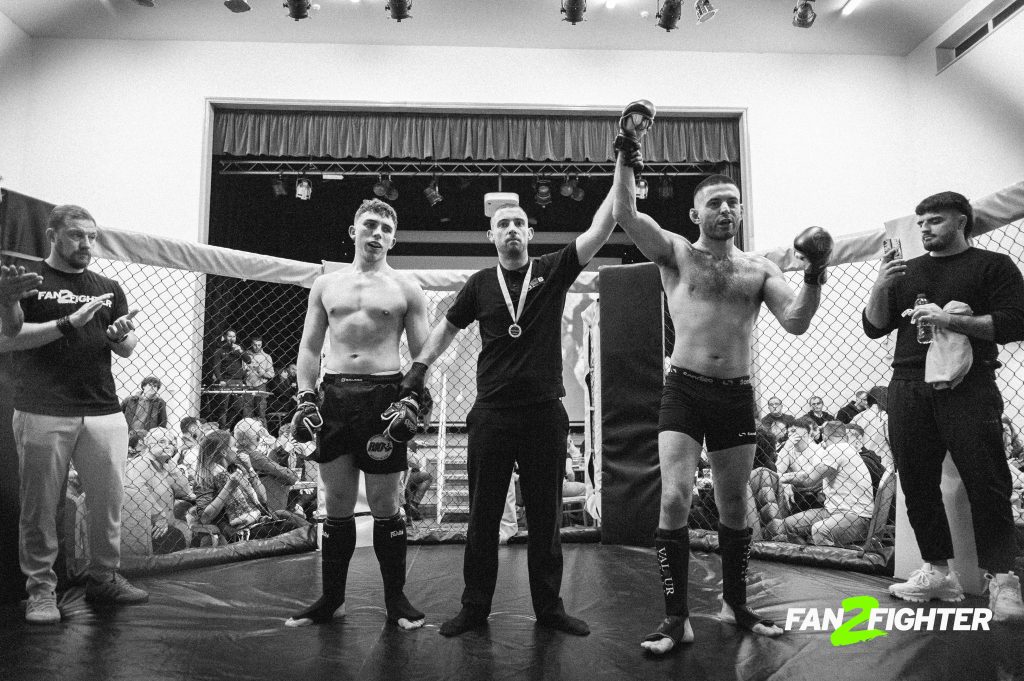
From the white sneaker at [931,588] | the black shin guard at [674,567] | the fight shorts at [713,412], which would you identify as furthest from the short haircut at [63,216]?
the white sneaker at [931,588]

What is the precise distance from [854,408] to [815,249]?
3848 millimetres

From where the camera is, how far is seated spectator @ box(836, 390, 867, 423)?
498 centimetres

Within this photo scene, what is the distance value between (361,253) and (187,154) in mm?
5897

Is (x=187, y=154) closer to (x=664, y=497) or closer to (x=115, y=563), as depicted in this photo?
(x=115, y=563)

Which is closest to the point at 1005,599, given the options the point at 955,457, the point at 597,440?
the point at 955,457

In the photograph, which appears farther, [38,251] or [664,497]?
[38,251]

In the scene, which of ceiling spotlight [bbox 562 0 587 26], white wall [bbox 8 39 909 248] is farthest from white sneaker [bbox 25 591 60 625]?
ceiling spotlight [bbox 562 0 587 26]

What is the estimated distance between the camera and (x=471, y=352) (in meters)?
4.56

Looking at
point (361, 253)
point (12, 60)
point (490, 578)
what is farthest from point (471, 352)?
point (12, 60)

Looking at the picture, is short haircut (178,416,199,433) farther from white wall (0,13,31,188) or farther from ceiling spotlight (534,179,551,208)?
ceiling spotlight (534,179,551,208)

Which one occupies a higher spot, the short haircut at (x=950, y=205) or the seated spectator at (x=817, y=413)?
the short haircut at (x=950, y=205)

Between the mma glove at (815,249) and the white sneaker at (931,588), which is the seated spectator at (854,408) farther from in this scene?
the mma glove at (815,249)

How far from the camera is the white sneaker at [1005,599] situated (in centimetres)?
228

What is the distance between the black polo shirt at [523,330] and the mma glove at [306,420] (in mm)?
582
